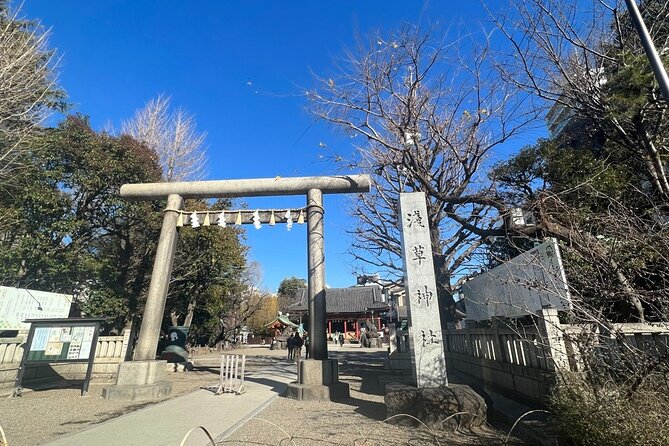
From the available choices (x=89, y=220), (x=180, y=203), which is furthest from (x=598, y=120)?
(x=89, y=220)

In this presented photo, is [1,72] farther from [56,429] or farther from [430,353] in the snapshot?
[430,353]

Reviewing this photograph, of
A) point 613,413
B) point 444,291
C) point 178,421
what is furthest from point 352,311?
point 613,413

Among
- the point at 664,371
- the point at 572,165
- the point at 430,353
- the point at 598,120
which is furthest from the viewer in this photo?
the point at 572,165

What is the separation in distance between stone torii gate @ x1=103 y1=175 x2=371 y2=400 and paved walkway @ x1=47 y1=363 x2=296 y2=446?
3.51ft

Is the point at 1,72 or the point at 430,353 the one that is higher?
the point at 1,72

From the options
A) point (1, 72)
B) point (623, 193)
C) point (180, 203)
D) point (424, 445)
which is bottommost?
point (424, 445)

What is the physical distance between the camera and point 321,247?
991 cm

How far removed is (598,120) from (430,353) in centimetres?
636

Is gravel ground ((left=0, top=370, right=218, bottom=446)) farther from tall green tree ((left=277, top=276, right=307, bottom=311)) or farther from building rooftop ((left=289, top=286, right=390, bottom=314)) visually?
tall green tree ((left=277, top=276, right=307, bottom=311))

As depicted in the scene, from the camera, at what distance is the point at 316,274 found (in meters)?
9.61

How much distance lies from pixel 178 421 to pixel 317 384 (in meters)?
3.32

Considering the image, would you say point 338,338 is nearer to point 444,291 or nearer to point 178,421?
point 444,291

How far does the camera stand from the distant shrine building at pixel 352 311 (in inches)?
1574

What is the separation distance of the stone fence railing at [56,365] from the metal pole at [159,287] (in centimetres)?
283
